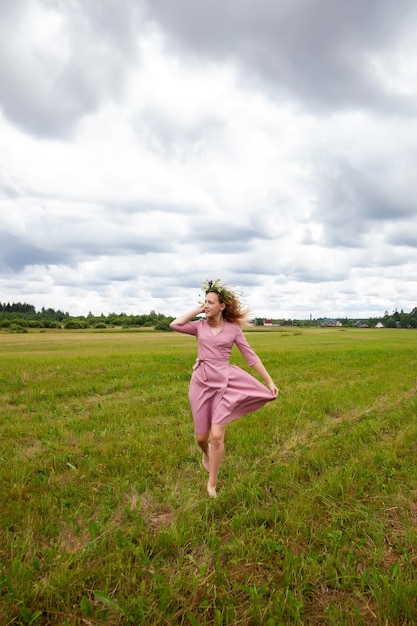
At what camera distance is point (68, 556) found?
12.7ft

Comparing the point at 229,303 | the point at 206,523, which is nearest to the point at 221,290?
the point at 229,303

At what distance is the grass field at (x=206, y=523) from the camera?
130 inches

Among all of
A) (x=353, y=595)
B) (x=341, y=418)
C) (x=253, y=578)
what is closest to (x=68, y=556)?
(x=253, y=578)

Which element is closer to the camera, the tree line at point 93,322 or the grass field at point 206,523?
the grass field at point 206,523

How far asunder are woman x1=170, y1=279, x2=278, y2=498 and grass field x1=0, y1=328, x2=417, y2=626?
913 mm

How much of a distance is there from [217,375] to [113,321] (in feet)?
373

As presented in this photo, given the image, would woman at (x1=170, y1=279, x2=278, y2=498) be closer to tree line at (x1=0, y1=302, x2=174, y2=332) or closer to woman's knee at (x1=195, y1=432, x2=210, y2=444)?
woman's knee at (x1=195, y1=432, x2=210, y2=444)

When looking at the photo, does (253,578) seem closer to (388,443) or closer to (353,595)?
(353,595)

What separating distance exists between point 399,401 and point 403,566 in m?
9.13

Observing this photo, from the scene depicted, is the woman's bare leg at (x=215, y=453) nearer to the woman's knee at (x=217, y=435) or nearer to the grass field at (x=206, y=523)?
the woman's knee at (x=217, y=435)

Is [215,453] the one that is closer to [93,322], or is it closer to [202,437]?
[202,437]

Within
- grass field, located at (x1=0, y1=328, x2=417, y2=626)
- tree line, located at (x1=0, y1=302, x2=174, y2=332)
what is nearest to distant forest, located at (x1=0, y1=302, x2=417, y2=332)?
tree line, located at (x1=0, y1=302, x2=174, y2=332)

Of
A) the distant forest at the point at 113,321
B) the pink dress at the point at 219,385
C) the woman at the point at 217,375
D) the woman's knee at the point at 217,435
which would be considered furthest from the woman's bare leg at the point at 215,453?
the distant forest at the point at 113,321

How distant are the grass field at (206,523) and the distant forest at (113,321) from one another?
3602 cm
